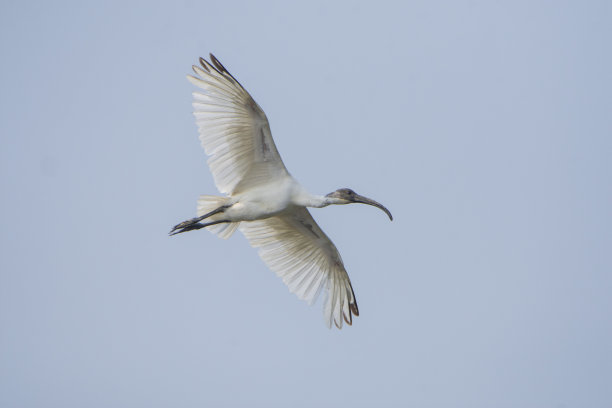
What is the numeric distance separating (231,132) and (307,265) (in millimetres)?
2615

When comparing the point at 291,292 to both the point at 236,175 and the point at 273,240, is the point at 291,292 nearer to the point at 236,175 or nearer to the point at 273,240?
the point at 273,240

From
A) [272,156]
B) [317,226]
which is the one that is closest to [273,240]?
[317,226]

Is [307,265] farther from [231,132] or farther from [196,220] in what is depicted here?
[231,132]

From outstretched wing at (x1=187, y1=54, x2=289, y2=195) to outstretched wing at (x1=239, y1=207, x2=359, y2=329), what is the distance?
1343 mm

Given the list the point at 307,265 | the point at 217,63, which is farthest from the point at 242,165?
A: the point at 307,265

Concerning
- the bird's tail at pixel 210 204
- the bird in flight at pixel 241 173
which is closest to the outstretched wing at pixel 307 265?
the bird in flight at pixel 241 173

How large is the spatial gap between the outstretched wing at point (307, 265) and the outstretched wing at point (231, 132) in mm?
1343

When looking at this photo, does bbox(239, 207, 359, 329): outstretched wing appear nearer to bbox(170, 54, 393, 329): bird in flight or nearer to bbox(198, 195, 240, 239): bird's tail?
bbox(170, 54, 393, 329): bird in flight

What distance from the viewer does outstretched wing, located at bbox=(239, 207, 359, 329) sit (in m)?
15.9

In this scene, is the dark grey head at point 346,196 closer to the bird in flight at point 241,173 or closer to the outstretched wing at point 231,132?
the bird in flight at point 241,173

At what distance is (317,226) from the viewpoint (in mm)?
15578

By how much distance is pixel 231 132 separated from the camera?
14414mm

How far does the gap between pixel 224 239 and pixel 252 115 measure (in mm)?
2108

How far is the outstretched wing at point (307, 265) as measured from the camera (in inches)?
625
